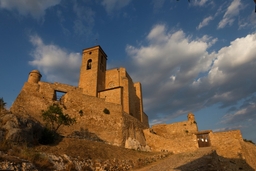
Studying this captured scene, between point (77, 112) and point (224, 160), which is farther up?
point (77, 112)

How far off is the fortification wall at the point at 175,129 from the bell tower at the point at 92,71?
1220cm

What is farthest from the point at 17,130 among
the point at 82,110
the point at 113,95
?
the point at 113,95

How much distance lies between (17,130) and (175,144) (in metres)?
18.0

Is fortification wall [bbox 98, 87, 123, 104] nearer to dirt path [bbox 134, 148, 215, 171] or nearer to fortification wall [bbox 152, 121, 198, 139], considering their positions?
fortification wall [bbox 152, 121, 198, 139]

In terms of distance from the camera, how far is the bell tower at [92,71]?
31.9 m

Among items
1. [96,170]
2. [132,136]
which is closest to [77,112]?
[132,136]

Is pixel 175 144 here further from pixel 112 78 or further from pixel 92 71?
pixel 92 71

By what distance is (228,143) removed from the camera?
736 inches

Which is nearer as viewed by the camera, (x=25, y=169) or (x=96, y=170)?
(x=25, y=169)

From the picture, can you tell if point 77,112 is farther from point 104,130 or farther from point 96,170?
point 96,170

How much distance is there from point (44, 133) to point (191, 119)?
24429 millimetres

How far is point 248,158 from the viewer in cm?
1791

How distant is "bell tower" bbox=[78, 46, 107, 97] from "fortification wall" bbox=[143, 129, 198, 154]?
12.7 m

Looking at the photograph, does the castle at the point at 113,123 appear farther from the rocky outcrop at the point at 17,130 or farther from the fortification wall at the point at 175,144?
the rocky outcrop at the point at 17,130
